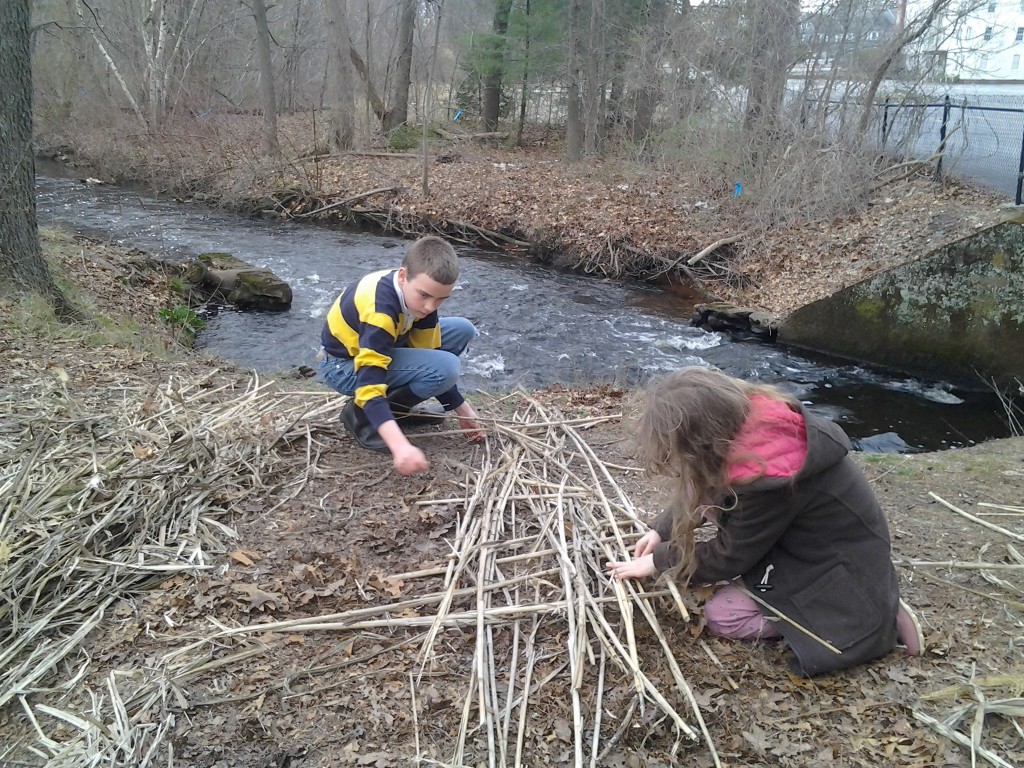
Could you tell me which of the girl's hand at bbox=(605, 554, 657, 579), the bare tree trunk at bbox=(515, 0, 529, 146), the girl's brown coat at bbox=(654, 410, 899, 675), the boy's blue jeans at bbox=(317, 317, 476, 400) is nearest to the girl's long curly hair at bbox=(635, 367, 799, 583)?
the girl's brown coat at bbox=(654, 410, 899, 675)

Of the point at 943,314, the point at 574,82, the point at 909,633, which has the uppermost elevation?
the point at 574,82

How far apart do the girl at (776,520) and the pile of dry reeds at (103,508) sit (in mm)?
1821

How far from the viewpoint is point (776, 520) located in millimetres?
2371

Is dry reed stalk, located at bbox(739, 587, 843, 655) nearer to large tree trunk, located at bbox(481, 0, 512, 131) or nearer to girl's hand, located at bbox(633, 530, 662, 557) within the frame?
girl's hand, located at bbox(633, 530, 662, 557)

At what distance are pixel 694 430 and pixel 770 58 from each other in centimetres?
1353

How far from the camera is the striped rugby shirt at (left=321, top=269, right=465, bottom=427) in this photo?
3482 millimetres

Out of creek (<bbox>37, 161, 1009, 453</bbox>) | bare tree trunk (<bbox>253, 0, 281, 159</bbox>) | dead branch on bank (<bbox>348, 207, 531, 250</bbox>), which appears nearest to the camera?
creek (<bbox>37, 161, 1009, 453</bbox>)

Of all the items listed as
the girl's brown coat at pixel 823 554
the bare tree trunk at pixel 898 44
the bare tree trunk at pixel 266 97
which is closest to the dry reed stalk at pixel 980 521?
the girl's brown coat at pixel 823 554

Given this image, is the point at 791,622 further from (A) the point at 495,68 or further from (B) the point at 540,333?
(A) the point at 495,68

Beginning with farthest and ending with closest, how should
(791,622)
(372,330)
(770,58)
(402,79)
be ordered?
(402,79)
(770,58)
(372,330)
(791,622)

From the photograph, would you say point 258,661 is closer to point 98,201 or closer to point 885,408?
point 885,408

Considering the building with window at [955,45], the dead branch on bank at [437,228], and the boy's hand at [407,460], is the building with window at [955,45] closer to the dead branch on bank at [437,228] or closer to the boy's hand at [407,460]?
the dead branch on bank at [437,228]


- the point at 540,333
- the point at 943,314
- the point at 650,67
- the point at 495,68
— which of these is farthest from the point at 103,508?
the point at 495,68

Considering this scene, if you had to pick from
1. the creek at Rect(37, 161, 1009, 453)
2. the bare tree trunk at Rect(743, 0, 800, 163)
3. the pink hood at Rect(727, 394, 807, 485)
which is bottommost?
the creek at Rect(37, 161, 1009, 453)
